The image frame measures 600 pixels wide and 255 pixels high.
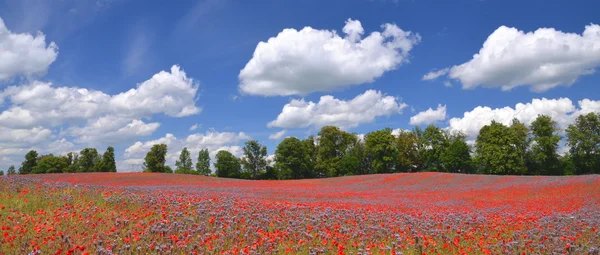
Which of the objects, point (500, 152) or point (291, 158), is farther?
point (291, 158)

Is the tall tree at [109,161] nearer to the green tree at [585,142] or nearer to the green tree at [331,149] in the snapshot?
the green tree at [331,149]

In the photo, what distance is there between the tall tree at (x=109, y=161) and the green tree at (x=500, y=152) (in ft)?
285

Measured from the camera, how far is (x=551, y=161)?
78562 millimetres

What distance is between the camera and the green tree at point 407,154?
86562 millimetres

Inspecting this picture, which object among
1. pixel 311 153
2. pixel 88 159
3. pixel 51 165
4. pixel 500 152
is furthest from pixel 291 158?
pixel 51 165

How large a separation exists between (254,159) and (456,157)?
5013 cm

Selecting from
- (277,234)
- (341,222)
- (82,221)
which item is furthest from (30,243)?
(341,222)

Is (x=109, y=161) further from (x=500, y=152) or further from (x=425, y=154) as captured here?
(x=500, y=152)

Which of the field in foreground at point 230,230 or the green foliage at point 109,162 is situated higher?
the green foliage at point 109,162

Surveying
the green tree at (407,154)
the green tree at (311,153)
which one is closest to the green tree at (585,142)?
the green tree at (407,154)

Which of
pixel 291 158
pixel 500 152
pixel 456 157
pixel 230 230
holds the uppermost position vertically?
pixel 291 158

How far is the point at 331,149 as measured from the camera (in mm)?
92938

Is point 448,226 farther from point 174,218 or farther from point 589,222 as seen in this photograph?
point 174,218

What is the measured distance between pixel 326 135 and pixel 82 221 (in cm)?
8376
